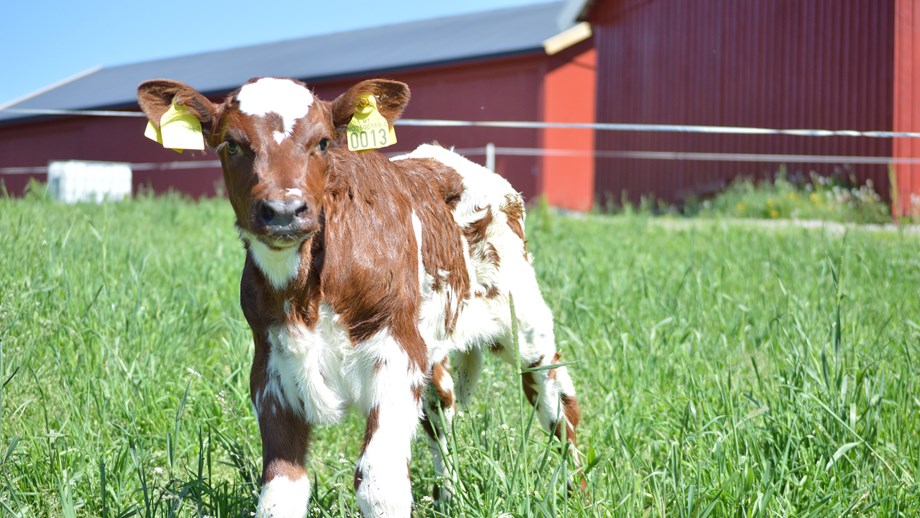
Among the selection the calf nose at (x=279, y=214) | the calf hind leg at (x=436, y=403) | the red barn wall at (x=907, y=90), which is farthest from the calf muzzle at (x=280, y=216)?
the red barn wall at (x=907, y=90)

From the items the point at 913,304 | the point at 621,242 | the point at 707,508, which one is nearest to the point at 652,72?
the point at 621,242

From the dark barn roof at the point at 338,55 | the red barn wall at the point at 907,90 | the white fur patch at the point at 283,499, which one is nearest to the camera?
the white fur patch at the point at 283,499

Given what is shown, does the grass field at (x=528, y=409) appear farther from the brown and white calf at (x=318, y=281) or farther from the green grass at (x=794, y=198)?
the green grass at (x=794, y=198)

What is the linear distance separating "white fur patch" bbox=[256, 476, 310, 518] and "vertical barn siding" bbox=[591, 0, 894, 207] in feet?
44.8

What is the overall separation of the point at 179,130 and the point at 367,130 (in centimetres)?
64

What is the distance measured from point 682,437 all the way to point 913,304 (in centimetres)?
281

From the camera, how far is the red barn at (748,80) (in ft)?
47.5

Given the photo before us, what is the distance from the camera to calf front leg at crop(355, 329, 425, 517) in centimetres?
282

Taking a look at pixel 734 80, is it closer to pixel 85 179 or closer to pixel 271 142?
pixel 85 179

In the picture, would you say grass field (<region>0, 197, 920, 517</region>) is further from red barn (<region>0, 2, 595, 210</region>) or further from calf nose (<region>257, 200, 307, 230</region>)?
red barn (<region>0, 2, 595, 210</region>)

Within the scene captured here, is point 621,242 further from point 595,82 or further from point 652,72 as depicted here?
point 595,82

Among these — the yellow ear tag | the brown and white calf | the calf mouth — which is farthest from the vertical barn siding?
the calf mouth

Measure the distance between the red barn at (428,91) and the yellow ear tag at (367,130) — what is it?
50.9 ft

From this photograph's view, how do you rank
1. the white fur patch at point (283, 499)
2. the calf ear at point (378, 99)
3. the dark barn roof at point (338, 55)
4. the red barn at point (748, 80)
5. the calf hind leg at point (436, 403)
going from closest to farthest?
the white fur patch at point (283, 499) → the calf ear at point (378, 99) → the calf hind leg at point (436, 403) → the red barn at point (748, 80) → the dark barn roof at point (338, 55)
